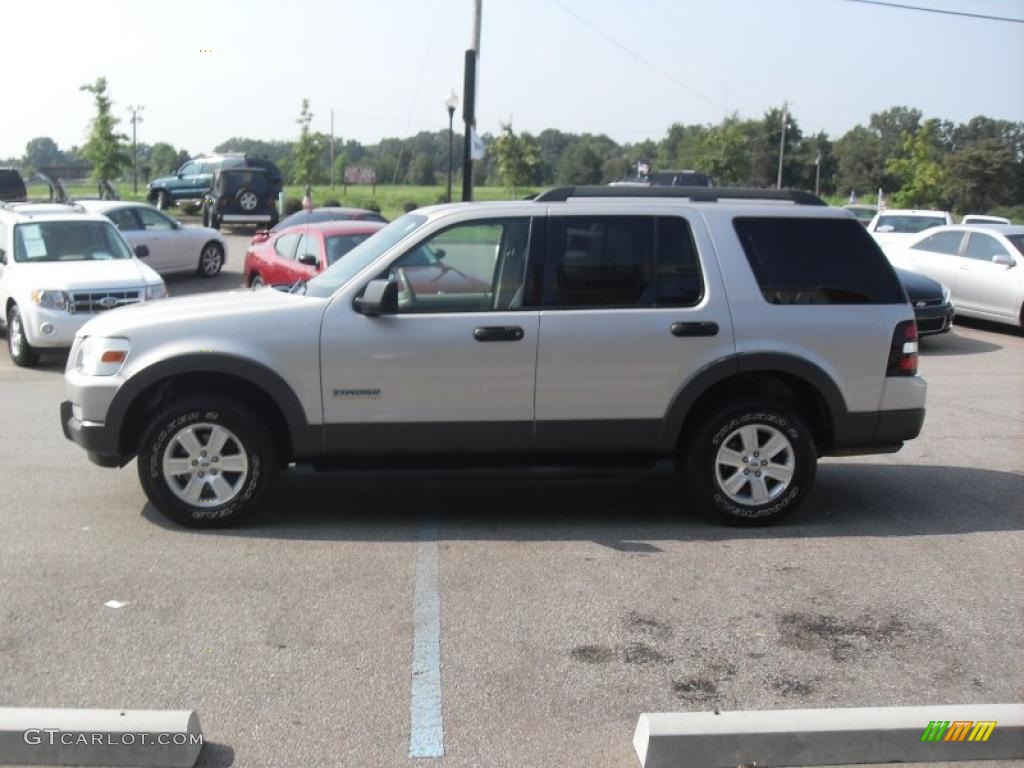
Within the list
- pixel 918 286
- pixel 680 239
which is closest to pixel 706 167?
pixel 918 286

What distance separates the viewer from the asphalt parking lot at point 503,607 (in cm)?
438

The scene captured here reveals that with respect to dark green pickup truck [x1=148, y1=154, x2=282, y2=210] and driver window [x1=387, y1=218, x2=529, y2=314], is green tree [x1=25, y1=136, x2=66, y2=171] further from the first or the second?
driver window [x1=387, y1=218, x2=529, y2=314]

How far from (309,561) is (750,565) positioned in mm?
2350

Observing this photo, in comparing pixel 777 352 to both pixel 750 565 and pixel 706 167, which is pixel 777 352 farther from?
pixel 706 167

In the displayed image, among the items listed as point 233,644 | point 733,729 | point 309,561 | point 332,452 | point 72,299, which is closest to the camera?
point 733,729

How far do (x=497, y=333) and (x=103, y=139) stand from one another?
43.4 meters

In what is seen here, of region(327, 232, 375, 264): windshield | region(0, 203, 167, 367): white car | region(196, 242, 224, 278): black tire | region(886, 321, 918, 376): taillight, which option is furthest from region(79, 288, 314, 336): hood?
region(196, 242, 224, 278): black tire

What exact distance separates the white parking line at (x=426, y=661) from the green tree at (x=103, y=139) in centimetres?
4346

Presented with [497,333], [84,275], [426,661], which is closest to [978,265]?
[84,275]

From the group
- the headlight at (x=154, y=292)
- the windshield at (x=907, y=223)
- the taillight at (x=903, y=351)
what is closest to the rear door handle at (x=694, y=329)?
the taillight at (x=903, y=351)

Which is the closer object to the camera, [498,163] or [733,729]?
[733,729]

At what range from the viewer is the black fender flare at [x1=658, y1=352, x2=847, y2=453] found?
655 cm

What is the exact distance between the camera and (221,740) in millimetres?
4094

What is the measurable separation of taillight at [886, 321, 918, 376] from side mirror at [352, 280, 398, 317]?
2.93 meters
